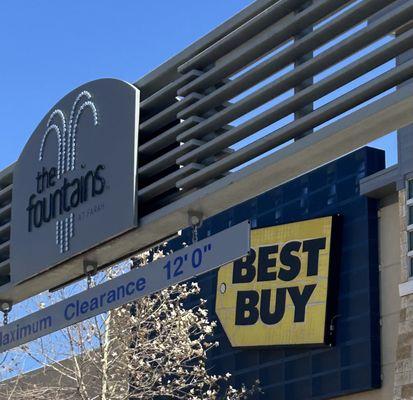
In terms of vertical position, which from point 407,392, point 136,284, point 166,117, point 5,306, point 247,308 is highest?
point 247,308

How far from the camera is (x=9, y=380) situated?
3064 centimetres

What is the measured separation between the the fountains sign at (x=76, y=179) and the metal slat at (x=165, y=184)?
0.43ft

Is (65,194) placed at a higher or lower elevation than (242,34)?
lower

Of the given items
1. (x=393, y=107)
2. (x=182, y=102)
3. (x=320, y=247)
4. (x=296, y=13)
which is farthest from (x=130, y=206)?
(x=320, y=247)

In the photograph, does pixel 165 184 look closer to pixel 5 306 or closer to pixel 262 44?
pixel 262 44

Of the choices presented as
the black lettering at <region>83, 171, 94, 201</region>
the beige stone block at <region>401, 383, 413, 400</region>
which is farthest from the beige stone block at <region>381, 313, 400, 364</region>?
the black lettering at <region>83, 171, 94, 201</region>

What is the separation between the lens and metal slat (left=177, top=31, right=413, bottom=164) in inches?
350

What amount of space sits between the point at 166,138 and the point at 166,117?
0.21 m

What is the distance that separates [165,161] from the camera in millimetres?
10945

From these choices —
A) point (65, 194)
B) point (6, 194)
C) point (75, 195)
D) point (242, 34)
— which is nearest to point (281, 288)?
point (6, 194)

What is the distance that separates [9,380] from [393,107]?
23562mm

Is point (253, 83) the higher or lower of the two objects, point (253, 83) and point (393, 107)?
the higher

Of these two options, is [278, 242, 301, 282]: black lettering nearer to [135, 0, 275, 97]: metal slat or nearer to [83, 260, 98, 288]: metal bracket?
[83, 260, 98, 288]: metal bracket

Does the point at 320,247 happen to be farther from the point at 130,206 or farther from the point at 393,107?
the point at 393,107
